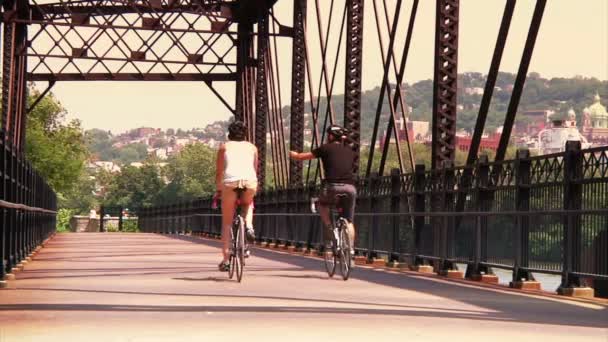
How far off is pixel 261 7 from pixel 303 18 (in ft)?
21.3

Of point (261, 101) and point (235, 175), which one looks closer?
point (235, 175)

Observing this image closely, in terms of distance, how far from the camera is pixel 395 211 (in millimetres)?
21172

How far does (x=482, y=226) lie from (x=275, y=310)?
22.3 feet

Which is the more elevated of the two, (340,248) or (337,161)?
(337,161)

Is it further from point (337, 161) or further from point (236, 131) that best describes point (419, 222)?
point (236, 131)

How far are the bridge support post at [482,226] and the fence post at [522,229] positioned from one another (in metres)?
1.07

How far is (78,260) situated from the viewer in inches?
870

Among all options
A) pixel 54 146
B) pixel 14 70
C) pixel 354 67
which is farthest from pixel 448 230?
pixel 54 146

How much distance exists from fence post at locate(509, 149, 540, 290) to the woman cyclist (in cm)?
266

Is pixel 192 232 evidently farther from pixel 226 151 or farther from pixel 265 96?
pixel 226 151

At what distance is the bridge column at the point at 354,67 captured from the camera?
88.6 feet

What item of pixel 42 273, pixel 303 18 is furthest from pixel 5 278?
pixel 303 18

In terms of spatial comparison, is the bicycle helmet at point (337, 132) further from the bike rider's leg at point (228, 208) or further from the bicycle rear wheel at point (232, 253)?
the bicycle rear wheel at point (232, 253)

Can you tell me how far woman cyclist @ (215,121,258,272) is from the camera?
49.4 feet
